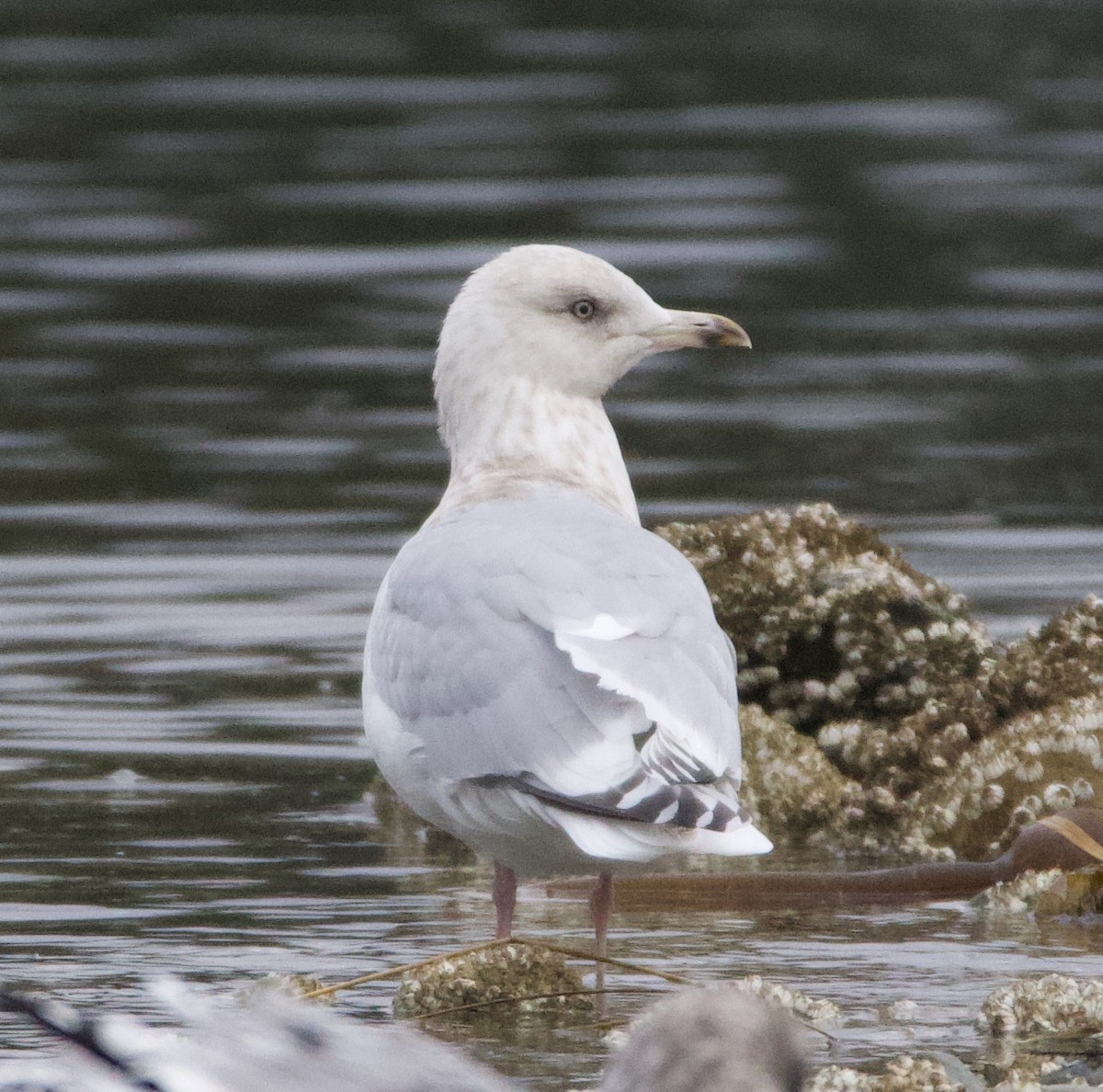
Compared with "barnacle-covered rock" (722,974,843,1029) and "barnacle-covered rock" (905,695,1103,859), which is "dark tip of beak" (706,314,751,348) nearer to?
"barnacle-covered rock" (905,695,1103,859)

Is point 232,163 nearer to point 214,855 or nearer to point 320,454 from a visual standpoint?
point 320,454

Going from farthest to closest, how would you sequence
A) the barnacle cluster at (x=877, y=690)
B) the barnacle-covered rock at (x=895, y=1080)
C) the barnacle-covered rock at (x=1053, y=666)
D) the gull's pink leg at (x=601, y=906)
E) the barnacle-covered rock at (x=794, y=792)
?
the barnacle-covered rock at (x=1053, y=666) → the barnacle-covered rock at (x=794, y=792) → the barnacle cluster at (x=877, y=690) → the gull's pink leg at (x=601, y=906) → the barnacle-covered rock at (x=895, y=1080)

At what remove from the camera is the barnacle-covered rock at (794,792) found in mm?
7891

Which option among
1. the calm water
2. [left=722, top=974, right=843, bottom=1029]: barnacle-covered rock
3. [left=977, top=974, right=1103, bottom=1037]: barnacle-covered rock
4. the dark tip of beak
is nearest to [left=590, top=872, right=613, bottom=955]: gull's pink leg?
the calm water

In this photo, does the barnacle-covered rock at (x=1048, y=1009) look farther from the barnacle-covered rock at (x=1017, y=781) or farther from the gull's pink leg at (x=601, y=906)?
the barnacle-covered rock at (x=1017, y=781)

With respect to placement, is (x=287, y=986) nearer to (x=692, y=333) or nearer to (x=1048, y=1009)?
(x=1048, y=1009)

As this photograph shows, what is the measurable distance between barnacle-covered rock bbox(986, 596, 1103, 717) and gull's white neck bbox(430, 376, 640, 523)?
1345 millimetres

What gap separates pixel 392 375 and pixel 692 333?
7.67m

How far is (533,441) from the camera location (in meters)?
7.33

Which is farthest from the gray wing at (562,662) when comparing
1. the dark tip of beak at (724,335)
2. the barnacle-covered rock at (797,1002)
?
the dark tip of beak at (724,335)

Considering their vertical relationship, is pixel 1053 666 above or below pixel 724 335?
below

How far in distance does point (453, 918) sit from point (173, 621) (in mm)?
3675

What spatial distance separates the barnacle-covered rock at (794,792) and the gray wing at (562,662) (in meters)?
1.45

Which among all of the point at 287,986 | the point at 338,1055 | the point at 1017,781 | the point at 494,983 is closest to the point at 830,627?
the point at 1017,781
